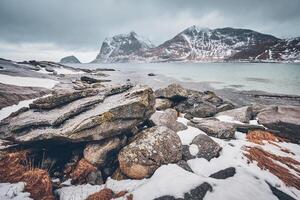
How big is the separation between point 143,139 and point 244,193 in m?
4.03

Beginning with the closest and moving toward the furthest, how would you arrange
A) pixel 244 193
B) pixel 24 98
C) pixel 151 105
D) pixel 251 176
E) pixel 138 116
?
1. pixel 244 193
2. pixel 251 176
3. pixel 138 116
4. pixel 151 105
5. pixel 24 98

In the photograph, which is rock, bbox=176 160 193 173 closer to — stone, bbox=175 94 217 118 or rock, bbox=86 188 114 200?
rock, bbox=86 188 114 200

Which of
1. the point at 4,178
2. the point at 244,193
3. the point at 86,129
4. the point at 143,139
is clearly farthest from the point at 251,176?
the point at 4,178

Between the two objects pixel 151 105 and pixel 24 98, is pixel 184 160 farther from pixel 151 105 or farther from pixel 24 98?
pixel 24 98

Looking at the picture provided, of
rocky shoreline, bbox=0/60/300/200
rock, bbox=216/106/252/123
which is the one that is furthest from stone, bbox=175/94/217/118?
rocky shoreline, bbox=0/60/300/200

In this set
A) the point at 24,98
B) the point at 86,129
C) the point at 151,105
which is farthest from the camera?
the point at 24,98

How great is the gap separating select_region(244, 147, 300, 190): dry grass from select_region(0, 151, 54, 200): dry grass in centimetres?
802

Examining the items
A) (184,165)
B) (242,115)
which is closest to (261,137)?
(242,115)

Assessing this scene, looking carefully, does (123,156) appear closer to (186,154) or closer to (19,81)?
(186,154)

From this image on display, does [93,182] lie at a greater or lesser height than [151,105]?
lesser

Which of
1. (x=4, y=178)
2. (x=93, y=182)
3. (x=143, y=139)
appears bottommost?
(x=93, y=182)

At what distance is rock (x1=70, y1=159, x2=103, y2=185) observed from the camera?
8000 mm

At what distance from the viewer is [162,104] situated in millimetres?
16688

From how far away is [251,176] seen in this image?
25.5 ft
